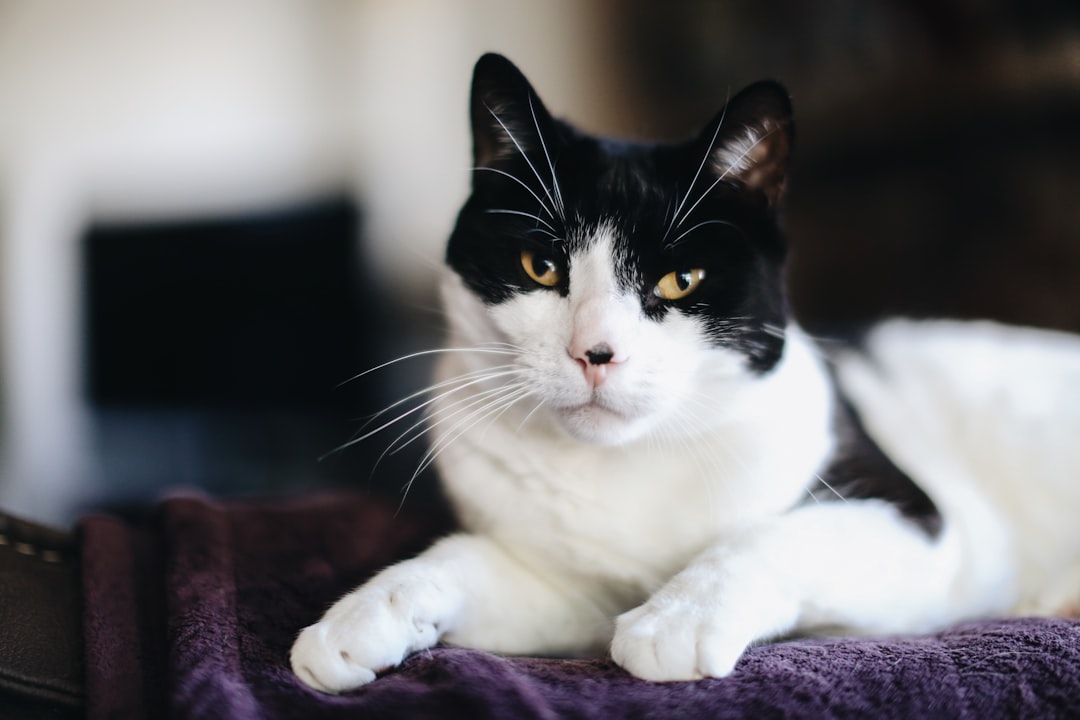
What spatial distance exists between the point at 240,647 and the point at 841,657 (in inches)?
23.6

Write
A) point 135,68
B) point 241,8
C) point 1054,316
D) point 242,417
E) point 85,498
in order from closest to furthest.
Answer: point 1054,316, point 85,498, point 242,417, point 135,68, point 241,8

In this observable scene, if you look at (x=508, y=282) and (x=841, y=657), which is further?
(x=508, y=282)

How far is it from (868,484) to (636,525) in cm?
30

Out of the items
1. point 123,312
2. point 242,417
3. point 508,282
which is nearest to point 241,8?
point 123,312

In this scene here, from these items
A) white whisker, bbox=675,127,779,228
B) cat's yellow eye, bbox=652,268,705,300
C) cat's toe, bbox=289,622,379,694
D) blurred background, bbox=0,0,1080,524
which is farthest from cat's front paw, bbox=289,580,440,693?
blurred background, bbox=0,0,1080,524

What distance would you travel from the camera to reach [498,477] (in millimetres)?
1037

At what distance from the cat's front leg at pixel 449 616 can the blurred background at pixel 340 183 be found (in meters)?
0.63

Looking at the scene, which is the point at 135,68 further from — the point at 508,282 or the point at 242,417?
the point at 508,282

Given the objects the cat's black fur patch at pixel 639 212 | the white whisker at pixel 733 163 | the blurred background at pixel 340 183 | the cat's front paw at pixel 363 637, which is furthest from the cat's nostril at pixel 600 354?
the blurred background at pixel 340 183

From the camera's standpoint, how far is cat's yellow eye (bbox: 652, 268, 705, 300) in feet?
3.07

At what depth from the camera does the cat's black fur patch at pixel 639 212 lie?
0.94m

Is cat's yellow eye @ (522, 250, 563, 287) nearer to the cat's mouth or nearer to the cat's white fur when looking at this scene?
the cat's white fur

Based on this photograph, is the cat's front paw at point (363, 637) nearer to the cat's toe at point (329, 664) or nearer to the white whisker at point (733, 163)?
the cat's toe at point (329, 664)

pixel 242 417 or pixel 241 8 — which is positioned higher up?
pixel 241 8
